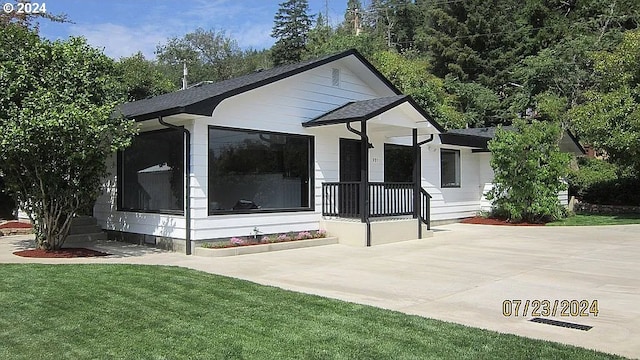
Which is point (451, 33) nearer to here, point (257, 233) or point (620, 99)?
point (620, 99)

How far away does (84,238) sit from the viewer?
11.4m

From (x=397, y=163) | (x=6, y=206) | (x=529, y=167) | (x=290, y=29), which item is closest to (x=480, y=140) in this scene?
(x=529, y=167)

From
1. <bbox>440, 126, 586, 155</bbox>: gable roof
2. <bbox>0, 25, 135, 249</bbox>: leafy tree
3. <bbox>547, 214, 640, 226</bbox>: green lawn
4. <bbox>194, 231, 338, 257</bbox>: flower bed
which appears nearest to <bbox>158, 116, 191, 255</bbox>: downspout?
<bbox>194, 231, 338, 257</bbox>: flower bed

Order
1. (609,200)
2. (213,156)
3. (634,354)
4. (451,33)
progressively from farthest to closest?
(451,33) → (609,200) → (213,156) → (634,354)

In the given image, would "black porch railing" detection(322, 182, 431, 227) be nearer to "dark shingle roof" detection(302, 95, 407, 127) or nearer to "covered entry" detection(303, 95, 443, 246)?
"covered entry" detection(303, 95, 443, 246)

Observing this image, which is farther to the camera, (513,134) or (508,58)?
(508,58)

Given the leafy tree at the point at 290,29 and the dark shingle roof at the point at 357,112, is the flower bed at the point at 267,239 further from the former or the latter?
the leafy tree at the point at 290,29

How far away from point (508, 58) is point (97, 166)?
31801 millimetres

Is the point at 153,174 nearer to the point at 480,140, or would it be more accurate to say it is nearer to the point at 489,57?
the point at 480,140

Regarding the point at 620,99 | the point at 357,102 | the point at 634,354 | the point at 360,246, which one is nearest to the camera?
the point at 634,354

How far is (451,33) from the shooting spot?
38562 millimetres

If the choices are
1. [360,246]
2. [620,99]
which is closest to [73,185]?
[360,246]
